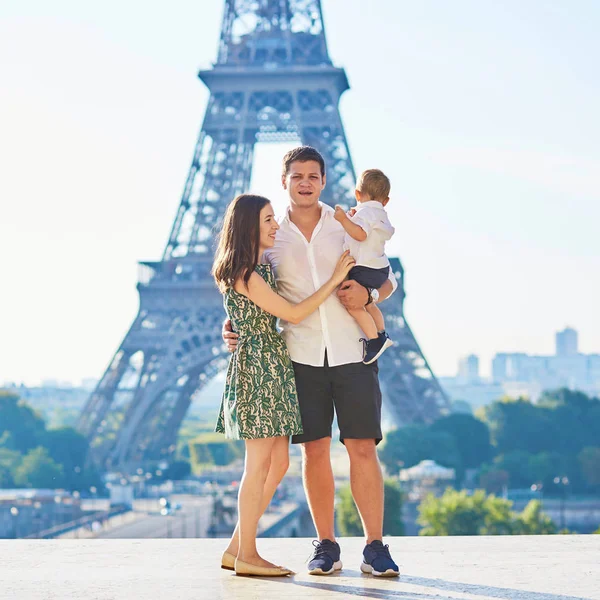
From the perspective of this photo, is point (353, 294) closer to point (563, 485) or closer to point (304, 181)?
point (304, 181)

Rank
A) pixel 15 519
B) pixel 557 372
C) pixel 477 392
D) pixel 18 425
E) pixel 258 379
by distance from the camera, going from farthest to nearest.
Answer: pixel 557 372 → pixel 477 392 → pixel 18 425 → pixel 15 519 → pixel 258 379

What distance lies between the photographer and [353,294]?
218 inches

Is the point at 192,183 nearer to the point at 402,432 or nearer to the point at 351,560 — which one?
the point at 402,432

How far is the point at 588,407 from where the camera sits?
5722 cm

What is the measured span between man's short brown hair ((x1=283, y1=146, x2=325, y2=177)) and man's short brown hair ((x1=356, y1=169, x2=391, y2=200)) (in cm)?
20

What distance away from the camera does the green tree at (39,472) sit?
49125 millimetres

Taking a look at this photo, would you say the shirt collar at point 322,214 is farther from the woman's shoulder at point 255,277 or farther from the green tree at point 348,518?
the green tree at point 348,518

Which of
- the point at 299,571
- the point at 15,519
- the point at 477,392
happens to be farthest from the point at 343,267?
the point at 477,392

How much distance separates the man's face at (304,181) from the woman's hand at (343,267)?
303 mm

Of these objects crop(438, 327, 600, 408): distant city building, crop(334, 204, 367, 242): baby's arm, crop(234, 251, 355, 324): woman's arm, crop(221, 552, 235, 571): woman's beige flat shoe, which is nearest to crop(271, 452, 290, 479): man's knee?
crop(221, 552, 235, 571): woman's beige flat shoe

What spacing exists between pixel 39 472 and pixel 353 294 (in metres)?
45.5

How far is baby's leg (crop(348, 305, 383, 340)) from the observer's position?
561 cm

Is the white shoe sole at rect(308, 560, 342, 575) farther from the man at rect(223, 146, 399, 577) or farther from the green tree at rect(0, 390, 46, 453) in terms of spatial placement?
the green tree at rect(0, 390, 46, 453)

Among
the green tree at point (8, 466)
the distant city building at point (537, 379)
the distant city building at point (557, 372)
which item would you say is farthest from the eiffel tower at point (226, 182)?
the distant city building at point (557, 372)
